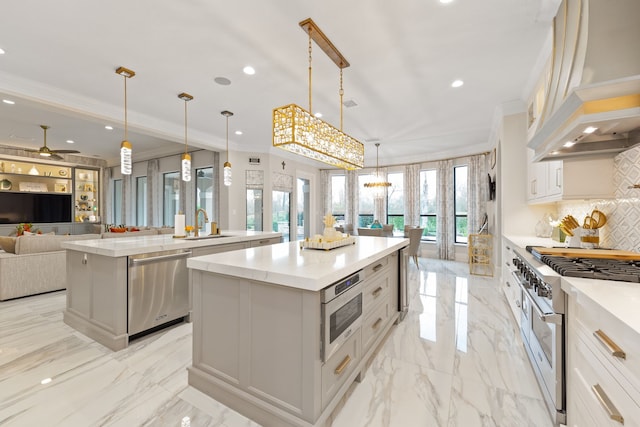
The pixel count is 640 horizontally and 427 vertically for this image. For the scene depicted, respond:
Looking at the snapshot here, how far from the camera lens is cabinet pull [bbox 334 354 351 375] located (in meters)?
1.69

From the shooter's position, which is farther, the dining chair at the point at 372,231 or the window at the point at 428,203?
the window at the point at 428,203

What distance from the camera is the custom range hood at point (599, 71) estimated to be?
1.31 meters

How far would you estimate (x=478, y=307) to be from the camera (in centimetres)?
359

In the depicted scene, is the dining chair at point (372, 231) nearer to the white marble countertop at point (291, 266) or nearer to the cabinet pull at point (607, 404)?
the white marble countertop at point (291, 266)

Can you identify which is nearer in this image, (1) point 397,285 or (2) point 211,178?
(1) point 397,285

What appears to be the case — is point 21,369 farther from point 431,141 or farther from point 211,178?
point 431,141

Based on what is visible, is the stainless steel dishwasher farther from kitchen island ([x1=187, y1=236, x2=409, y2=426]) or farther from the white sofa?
the white sofa

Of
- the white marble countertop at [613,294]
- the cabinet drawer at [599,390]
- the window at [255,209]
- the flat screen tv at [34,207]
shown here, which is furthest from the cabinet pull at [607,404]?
the flat screen tv at [34,207]

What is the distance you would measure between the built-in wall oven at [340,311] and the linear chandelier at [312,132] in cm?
119

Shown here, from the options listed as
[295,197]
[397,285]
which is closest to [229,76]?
[397,285]

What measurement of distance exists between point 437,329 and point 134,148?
8.08 m

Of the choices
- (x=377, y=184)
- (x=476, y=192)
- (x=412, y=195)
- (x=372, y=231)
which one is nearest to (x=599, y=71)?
(x=372, y=231)

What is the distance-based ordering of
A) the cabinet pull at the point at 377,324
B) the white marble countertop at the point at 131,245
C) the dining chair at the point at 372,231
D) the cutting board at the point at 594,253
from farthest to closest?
the dining chair at the point at 372,231 < the white marble countertop at the point at 131,245 < the cabinet pull at the point at 377,324 < the cutting board at the point at 594,253

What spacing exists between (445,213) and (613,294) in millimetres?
6391
